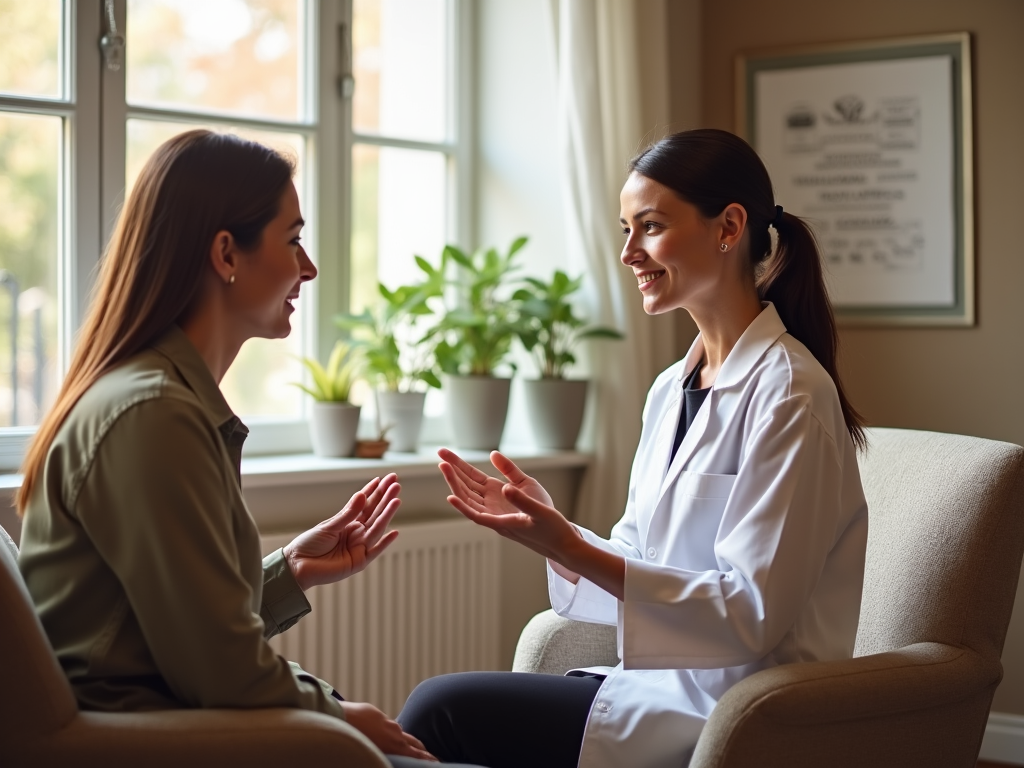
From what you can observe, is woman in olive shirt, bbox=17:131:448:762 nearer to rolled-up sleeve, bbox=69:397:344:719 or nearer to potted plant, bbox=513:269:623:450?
rolled-up sleeve, bbox=69:397:344:719

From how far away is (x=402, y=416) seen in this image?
2.87 meters

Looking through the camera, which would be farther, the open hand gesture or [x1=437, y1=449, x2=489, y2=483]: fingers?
[x1=437, y1=449, x2=489, y2=483]: fingers

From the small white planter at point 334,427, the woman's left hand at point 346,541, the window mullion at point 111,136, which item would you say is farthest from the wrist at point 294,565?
the window mullion at point 111,136

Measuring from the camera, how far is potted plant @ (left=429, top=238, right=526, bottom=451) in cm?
291

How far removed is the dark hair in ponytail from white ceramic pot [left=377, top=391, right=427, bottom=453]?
3.90 feet

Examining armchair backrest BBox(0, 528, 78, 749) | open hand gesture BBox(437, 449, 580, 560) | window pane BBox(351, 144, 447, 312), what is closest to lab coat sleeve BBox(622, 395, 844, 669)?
open hand gesture BBox(437, 449, 580, 560)

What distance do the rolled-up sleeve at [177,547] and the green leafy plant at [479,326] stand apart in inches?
64.5

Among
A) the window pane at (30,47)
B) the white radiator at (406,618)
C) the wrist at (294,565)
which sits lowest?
the white radiator at (406,618)

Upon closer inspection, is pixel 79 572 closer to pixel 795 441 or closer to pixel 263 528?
pixel 795 441

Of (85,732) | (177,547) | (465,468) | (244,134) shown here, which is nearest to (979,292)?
(465,468)

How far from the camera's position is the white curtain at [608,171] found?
295 cm

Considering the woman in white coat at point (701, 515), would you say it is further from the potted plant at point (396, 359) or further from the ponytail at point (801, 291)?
the potted plant at point (396, 359)

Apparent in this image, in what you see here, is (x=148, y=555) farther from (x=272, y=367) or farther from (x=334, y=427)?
(x=272, y=367)

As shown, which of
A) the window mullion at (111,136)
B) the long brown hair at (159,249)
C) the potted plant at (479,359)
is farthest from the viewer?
the potted plant at (479,359)
